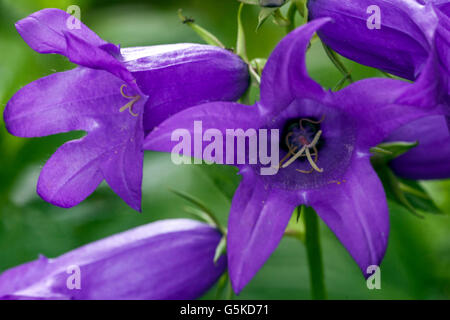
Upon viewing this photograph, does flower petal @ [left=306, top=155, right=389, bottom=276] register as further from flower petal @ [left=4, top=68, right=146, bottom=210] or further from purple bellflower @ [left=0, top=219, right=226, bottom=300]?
purple bellflower @ [left=0, top=219, right=226, bottom=300]

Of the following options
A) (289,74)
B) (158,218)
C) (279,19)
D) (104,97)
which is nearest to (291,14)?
(279,19)

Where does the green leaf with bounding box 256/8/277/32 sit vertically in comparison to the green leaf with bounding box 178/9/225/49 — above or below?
below

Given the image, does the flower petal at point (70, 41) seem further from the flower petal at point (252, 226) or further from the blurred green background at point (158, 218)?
the blurred green background at point (158, 218)

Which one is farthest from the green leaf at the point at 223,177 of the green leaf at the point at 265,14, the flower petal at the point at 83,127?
the green leaf at the point at 265,14

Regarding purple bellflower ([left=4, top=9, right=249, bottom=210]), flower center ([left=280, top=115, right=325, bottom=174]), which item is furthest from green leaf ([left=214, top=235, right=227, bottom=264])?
purple bellflower ([left=4, top=9, right=249, bottom=210])
